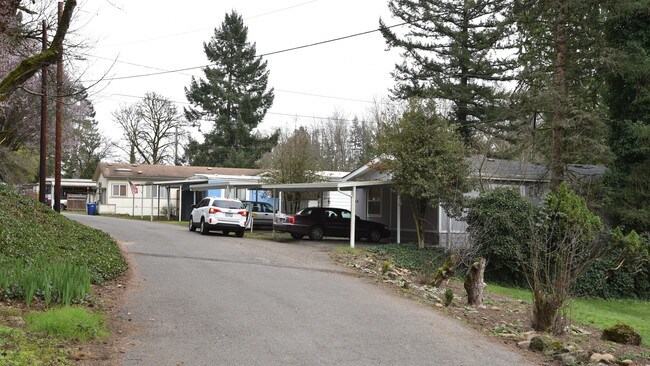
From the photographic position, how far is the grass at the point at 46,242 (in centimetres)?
1161

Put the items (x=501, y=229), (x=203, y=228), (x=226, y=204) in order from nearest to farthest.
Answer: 1. (x=501, y=229)
2. (x=226, y=204)
3. (x=203, y=228)

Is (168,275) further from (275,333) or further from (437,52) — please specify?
(437,52)

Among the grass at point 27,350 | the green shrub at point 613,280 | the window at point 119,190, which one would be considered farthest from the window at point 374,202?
the window at point 119,190

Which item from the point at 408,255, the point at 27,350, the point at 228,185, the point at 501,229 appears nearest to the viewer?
the point at 27,350

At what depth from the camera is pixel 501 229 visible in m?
20.6

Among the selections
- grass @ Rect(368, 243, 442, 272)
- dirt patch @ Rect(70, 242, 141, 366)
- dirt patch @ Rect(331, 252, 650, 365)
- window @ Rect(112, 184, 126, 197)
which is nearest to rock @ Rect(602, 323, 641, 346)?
dirt patch @ Rect(331, 252, 650, 365)

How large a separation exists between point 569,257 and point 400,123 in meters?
12.6

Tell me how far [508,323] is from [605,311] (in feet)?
28.8

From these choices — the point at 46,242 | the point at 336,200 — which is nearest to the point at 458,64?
the point at 336,200

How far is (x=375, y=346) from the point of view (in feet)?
26.8

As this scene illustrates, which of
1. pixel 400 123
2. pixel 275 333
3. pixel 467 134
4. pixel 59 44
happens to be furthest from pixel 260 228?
pixel 275 333

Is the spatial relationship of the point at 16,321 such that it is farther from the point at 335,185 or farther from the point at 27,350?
the point at 335,185

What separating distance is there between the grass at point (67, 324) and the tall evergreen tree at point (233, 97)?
157 feet

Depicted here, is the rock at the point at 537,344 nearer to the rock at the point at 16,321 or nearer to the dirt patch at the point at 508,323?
the dirt patch at the point at 508,323
